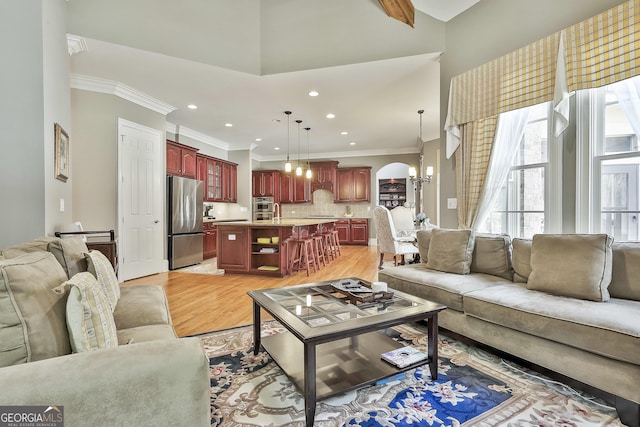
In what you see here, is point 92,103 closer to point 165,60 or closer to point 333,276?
point 165,60

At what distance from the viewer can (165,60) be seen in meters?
3.61

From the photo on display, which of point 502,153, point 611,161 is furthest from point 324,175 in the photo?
point 611,161

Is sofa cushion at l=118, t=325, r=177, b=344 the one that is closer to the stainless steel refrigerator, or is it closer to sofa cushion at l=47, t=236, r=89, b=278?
sofa cushion at l=47, t=236, r=89, b=278

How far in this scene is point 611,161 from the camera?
2.36 meters

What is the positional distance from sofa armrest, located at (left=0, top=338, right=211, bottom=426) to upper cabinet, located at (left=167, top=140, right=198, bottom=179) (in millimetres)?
5286

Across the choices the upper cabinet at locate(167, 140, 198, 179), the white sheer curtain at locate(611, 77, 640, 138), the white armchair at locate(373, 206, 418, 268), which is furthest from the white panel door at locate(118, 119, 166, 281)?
the white sheer curtain at locate(611, 77, 640, 138)

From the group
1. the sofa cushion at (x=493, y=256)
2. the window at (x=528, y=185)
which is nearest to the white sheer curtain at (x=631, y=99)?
the window at (x=528, y=185)

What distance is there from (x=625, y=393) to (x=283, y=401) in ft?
5.65

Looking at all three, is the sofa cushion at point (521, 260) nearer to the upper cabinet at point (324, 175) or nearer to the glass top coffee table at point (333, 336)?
the glass top coffee table at point (333, 336)

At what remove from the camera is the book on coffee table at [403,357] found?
1.74 meters

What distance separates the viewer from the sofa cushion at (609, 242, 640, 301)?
1.97m

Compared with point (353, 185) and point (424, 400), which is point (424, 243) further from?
point (353, 185)

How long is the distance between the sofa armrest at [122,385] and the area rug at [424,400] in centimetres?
78

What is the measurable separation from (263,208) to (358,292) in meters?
7.92
